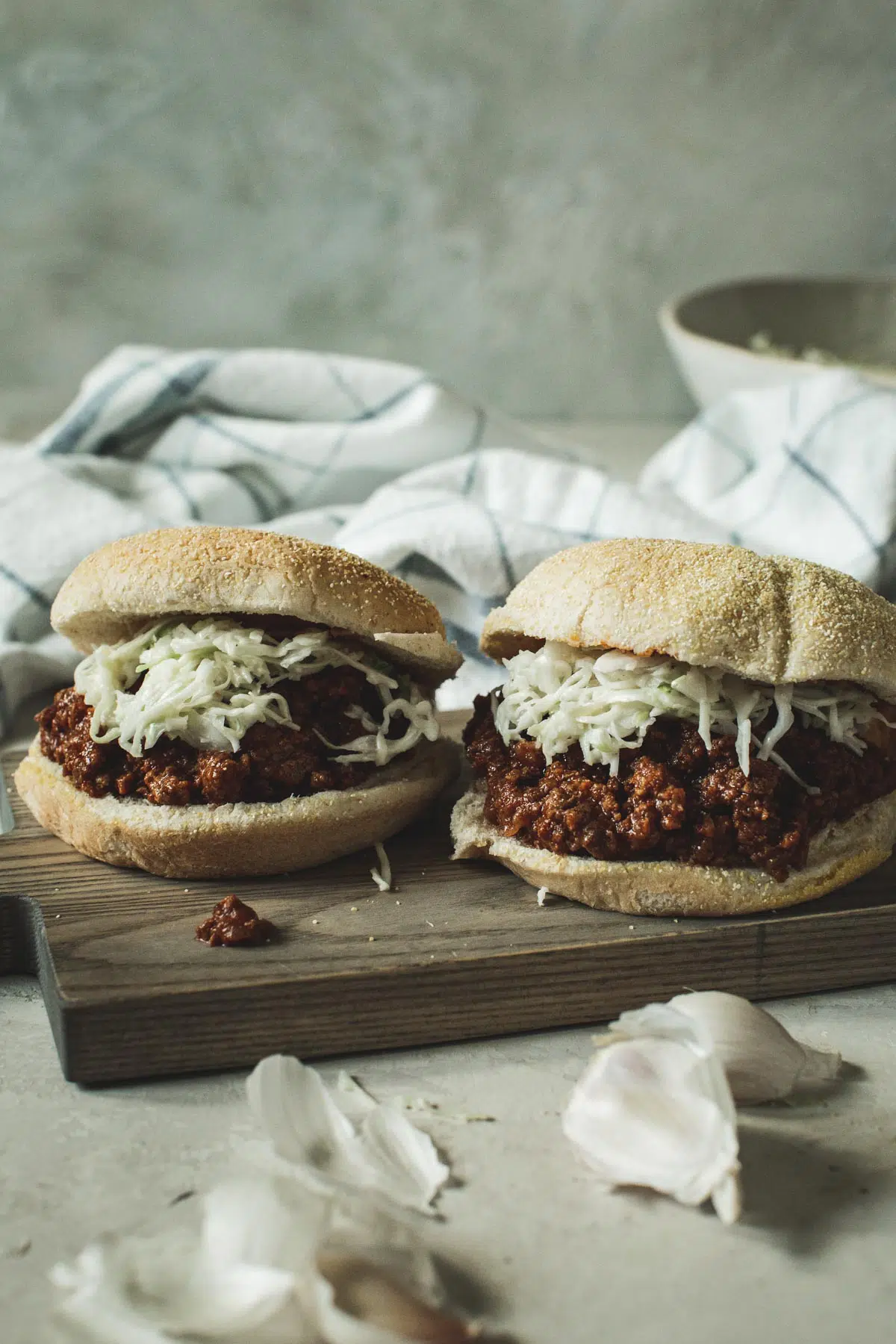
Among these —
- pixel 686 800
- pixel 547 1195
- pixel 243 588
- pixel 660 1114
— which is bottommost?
pixel 547 1195

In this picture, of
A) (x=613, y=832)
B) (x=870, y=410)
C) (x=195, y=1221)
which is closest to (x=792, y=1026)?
(x=613, y=832)

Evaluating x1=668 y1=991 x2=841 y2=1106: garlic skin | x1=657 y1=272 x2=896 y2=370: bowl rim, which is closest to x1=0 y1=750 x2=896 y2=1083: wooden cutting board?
x1=668 y1=991 x2=841 y2=1106: garlic skin

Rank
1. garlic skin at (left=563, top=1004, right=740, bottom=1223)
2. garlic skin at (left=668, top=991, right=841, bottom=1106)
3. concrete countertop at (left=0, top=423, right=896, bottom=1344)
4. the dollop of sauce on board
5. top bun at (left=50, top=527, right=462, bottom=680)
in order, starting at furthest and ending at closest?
top bun at (left=50, top=527, right=462, bottom=680) → the dollop of sauce on board → garlic skin at (left=668, top=991, right=841, bottom=1106) → garlic skin at (left=563, top=1004, right=740, bottom=1223) → concrete countertop at (left=0, top=423, right=896, bottom=1344)

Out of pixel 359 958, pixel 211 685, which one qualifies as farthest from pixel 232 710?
pixel 359 958

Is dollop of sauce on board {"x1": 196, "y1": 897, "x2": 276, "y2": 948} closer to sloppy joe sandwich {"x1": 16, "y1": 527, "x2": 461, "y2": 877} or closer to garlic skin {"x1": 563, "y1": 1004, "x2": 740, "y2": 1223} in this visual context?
sloppy joe sandwich {"x1": 16, "y1": 527, "x2": 461, "y2": 877}

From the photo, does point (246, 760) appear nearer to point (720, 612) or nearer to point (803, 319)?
point (720, 612)

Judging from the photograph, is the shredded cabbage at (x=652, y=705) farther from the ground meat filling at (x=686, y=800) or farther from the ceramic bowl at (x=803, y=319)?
the ceramic bowl at (x=803, y=319)
